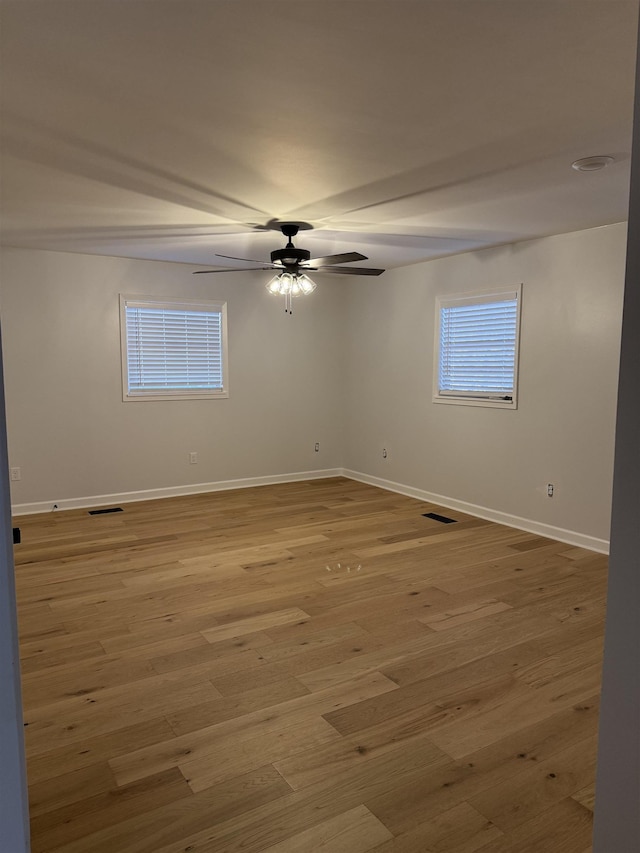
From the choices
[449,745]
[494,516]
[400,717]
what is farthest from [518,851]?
[494,516]

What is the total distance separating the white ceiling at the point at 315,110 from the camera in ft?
6.04

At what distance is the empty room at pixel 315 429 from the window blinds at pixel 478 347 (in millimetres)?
→ 32

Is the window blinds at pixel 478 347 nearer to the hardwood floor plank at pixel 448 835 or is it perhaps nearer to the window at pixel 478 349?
the window at pixel 478 349

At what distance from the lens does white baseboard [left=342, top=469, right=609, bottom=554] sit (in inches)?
191

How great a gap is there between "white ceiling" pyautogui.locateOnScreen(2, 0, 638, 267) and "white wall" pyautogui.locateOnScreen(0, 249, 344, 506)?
1.53 metres

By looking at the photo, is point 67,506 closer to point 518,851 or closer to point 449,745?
point 449,745

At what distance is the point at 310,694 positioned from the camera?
2717mm

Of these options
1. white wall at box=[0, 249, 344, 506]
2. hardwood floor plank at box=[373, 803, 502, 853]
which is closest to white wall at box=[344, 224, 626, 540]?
white wall at box=[0, 249, 344, 506]

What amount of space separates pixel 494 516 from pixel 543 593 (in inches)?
70.0

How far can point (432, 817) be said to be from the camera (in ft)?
6.50

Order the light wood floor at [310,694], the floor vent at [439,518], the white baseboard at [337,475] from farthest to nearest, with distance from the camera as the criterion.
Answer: the floor vent at [439,518], the white baseboard at [337,475], the light wood floor at [310,694]

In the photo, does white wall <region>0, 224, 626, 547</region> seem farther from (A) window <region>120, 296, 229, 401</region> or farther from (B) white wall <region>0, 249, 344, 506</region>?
(A) window <region>120, 296, 229, 401</region>

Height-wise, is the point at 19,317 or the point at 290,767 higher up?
the point at 19,317

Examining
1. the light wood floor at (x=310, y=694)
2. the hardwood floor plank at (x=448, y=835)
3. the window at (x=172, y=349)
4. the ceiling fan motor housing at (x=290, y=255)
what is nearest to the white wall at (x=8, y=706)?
the light wood floor at (x=310, y=694)
